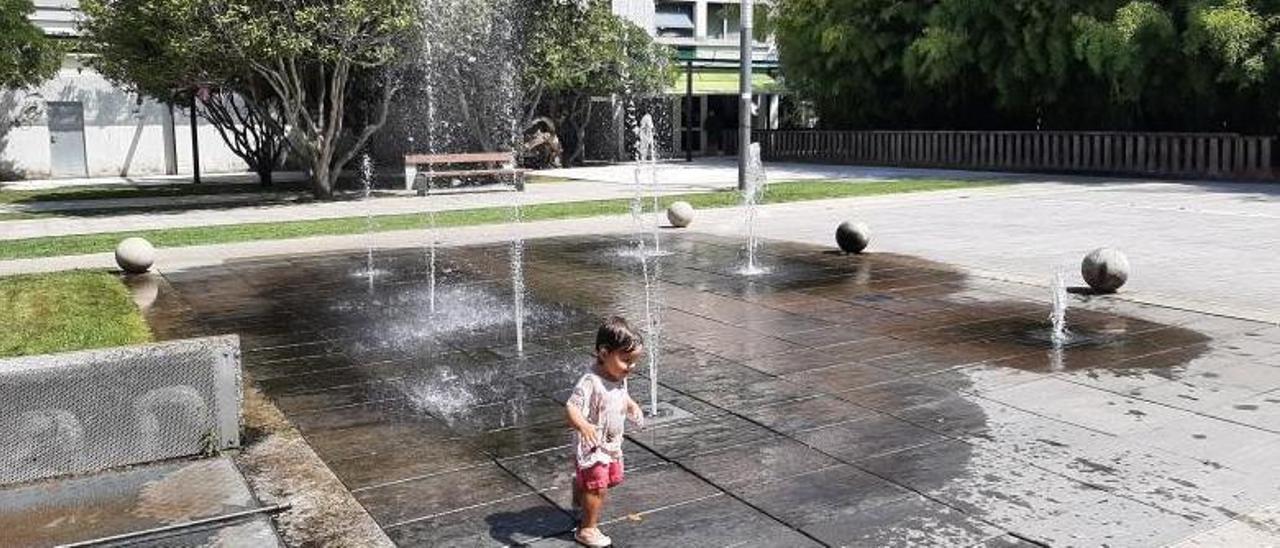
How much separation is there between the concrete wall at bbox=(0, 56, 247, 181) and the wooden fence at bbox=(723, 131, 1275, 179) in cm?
1842

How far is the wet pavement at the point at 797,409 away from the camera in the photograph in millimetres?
4766

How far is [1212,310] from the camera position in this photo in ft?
29.7

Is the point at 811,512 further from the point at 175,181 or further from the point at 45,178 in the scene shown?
the point at 45,178

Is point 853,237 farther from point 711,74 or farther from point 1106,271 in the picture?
point 711,74

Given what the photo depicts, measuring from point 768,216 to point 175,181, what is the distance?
788 inches

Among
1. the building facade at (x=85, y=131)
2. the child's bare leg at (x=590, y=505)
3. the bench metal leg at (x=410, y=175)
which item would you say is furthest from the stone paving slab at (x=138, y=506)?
the building facade at (x=85, y=131)

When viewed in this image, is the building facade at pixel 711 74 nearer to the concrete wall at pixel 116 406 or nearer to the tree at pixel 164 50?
the tree at pixel 164 50

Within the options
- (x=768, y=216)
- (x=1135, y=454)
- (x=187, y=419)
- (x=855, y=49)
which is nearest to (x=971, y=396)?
(x=1135, y=454)

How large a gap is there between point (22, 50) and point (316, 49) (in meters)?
11.9

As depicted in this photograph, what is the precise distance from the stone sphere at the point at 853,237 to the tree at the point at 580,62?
17.4m

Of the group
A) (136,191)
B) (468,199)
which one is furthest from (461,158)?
(136,191)

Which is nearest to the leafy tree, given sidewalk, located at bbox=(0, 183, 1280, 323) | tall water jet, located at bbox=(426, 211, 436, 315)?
sidewalk, located at bbox=(0, 183, 1280, 323)

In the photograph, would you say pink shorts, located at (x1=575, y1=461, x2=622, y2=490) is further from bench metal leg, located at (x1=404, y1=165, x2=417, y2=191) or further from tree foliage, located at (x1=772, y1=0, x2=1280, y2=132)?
tree foliage, located at (x1=772, y1=0, x2=1280, y2=132)

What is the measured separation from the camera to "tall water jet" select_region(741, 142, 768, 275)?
12062 millimetres
